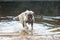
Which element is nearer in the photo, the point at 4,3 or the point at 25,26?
the point at 25,26

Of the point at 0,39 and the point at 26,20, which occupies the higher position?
the point at 26,20

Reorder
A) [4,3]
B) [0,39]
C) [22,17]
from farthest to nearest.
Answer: [4,3], [22,17], [0,39]

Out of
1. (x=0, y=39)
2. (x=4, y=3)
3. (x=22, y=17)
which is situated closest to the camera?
(x=0, y=39)

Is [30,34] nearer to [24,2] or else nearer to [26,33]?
[26,33]

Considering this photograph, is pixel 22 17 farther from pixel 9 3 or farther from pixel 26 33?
pixel 9 3

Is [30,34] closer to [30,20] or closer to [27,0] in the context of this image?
[30,20]

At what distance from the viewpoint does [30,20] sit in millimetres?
9023

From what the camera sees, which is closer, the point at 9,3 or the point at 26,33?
the point at 26,33

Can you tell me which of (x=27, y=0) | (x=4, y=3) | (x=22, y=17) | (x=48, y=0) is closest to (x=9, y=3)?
(x=4, y=3)

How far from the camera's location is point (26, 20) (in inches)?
357

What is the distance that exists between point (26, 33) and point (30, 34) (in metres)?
0.19

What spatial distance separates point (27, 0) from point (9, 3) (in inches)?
134

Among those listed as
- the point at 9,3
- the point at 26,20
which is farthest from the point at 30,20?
the point at 9,3

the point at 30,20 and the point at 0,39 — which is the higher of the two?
the point at 30,20
